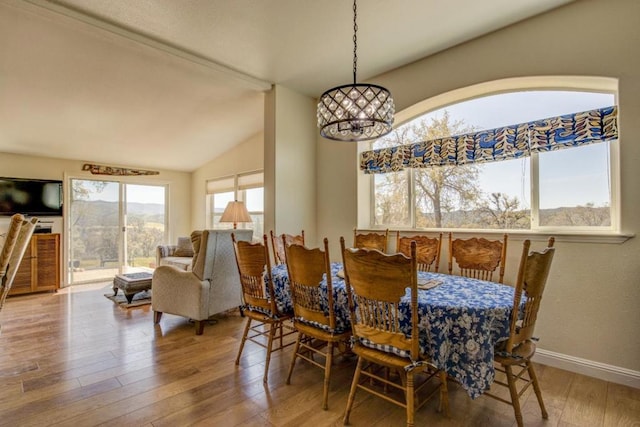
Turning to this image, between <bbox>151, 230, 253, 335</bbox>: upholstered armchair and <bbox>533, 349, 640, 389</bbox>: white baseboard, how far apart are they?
3038 millimetres

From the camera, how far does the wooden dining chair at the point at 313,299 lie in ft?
6.54

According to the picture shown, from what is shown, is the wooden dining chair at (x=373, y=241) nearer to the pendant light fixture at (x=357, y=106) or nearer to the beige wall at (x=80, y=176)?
the pendant light fixture at (x=357, y=106)

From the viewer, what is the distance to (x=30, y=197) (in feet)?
17.1

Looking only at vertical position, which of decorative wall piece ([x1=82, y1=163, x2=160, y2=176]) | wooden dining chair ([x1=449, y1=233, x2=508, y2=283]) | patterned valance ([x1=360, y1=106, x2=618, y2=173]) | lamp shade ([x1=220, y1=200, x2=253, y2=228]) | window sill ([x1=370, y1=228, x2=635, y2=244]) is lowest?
wooden dining chair ([x1=449, y1=233, x2=508, y2=283])

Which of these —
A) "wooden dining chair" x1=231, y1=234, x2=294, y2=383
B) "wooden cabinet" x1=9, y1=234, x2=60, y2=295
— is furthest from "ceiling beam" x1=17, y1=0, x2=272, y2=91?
"wooden cabinet" x1=9, y1=234, x2=60, y2=295

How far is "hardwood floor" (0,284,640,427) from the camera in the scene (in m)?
1.89

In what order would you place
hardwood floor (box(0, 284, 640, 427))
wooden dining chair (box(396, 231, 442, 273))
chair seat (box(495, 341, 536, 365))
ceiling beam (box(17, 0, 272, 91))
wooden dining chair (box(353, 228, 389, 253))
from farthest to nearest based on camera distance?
wooden dining chair (box(353, 228, 389, 253)) < wooden dining chair (box(396, 231, 442, 273)) < ceiling beam (box(17, 0, 272, 91)) < hardwood floor (box(0, 284, 640, 427)) < chair seat (box(495, 341, 536, 365))

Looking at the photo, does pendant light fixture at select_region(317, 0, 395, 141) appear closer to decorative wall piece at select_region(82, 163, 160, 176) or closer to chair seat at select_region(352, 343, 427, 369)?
chair seat at select_region(352, 343, 427, 369)

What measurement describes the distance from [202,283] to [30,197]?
13.4 ft

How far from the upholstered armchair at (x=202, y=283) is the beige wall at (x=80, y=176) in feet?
11.5

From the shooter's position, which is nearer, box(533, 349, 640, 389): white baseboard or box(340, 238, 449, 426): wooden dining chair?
box(340, 238, 449, 426): wooden dining chair

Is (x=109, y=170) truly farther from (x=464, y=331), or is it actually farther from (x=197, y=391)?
(x=464, y=331)

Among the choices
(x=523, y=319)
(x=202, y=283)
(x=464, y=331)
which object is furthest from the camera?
(x=202, y=283)

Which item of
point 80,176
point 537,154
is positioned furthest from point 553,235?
point 80,176
